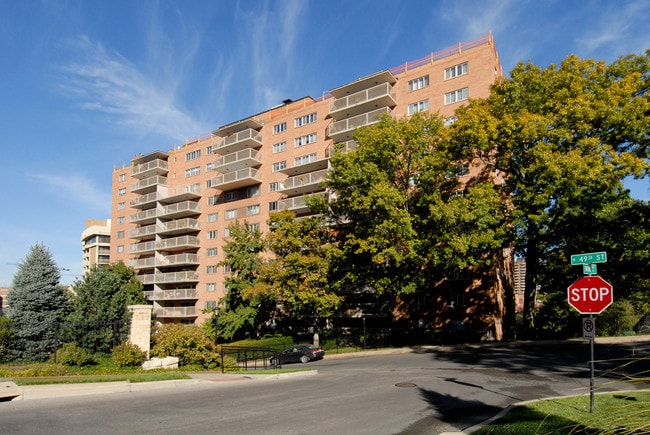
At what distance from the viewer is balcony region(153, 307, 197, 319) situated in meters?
54.2

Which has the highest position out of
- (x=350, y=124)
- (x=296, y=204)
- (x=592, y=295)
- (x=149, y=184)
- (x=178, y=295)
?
(x=350, y=124)

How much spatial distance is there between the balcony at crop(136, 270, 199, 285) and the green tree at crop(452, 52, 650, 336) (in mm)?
40089

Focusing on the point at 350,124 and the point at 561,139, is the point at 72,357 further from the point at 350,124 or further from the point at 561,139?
the point at 350,124

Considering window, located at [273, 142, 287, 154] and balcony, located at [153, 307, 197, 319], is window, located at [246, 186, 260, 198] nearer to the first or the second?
window, located at [273, 142, 287, 154]

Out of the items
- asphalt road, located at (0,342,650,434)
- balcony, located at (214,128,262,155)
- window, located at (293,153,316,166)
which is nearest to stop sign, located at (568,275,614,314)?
asphalt road, located at (0,342,650,434)

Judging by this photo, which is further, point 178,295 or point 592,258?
point 178,295

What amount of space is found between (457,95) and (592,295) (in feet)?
103

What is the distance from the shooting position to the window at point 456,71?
3756 centimetres

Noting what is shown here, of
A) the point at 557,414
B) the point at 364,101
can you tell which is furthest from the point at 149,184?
the point at 557,414

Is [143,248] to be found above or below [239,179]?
below

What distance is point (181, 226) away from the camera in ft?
189

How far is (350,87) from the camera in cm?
4412

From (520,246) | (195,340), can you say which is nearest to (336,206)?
(520,246)

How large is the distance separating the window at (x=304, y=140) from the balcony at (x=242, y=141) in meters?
5.75
